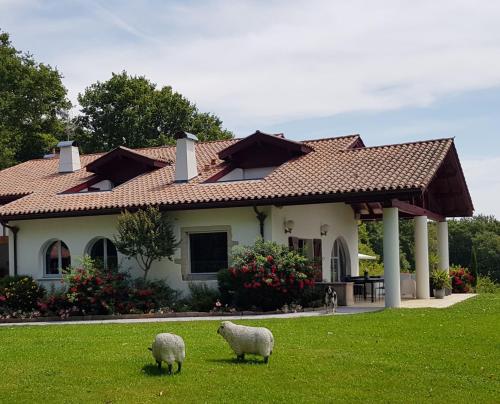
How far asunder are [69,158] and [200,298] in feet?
34.4

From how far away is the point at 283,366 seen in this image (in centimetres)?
1087

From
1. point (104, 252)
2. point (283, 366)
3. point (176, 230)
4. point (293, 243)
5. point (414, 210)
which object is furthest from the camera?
point (104, 252)

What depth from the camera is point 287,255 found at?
20.1 m

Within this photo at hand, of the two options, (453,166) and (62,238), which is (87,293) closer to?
(62,238)

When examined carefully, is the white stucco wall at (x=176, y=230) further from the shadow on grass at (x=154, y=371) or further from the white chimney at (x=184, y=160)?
the shadow on grass at (x=154, y=371)

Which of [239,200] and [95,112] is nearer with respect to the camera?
[239,200]

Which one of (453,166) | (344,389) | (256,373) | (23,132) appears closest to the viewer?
(344,389)

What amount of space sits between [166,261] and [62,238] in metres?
3.63

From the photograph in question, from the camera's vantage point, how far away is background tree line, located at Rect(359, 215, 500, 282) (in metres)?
66.0

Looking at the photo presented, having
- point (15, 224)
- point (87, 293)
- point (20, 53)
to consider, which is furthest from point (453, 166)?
point (20, 53)

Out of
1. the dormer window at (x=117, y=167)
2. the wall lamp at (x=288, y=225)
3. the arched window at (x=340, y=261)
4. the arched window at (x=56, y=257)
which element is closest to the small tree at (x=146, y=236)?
the arched window at (x=56, y=257)

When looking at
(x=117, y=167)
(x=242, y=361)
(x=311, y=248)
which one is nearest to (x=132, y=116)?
(x=117, y=167)

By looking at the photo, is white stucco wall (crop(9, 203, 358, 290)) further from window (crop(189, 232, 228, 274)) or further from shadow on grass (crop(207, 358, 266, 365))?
shadow on grass (crop(207, 358, 266, 365))

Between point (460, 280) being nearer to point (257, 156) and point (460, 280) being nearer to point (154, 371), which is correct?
point (257, 156)
